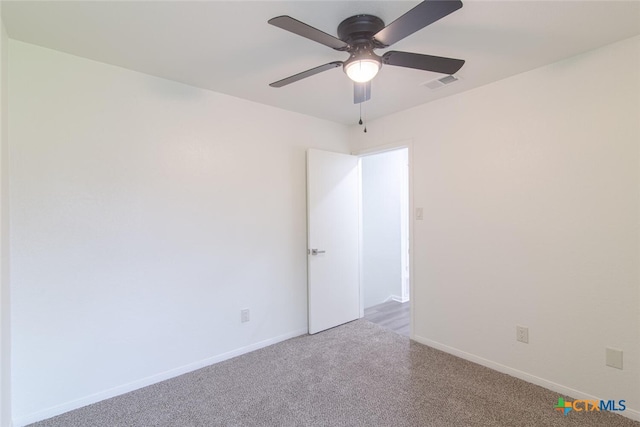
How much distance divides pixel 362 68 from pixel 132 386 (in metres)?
2.78

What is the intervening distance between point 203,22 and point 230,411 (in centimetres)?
248

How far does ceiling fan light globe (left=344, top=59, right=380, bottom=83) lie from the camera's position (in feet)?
5.35

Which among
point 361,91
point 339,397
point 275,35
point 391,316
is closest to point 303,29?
point 275,35

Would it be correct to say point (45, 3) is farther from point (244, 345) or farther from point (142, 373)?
point (244, 345)

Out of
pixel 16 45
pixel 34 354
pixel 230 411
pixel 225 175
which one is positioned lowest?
pixel 230 411

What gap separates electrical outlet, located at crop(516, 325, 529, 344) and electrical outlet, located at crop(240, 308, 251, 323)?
7.70 ft

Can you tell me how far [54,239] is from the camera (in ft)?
6.68

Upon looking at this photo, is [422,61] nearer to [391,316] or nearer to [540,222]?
[540,222]

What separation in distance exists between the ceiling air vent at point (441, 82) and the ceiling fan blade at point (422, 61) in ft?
2.62

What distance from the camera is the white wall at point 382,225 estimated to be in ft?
14.7

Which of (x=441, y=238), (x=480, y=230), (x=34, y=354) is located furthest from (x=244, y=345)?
(x=480, y=230)

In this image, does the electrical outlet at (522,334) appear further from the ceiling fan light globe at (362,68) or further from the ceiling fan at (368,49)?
the ceiling fan light globe at (362,68)

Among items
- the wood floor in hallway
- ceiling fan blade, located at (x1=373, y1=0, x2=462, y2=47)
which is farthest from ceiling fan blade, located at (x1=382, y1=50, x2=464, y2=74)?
the wood floor in hallway

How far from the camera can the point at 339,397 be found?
221 cm
